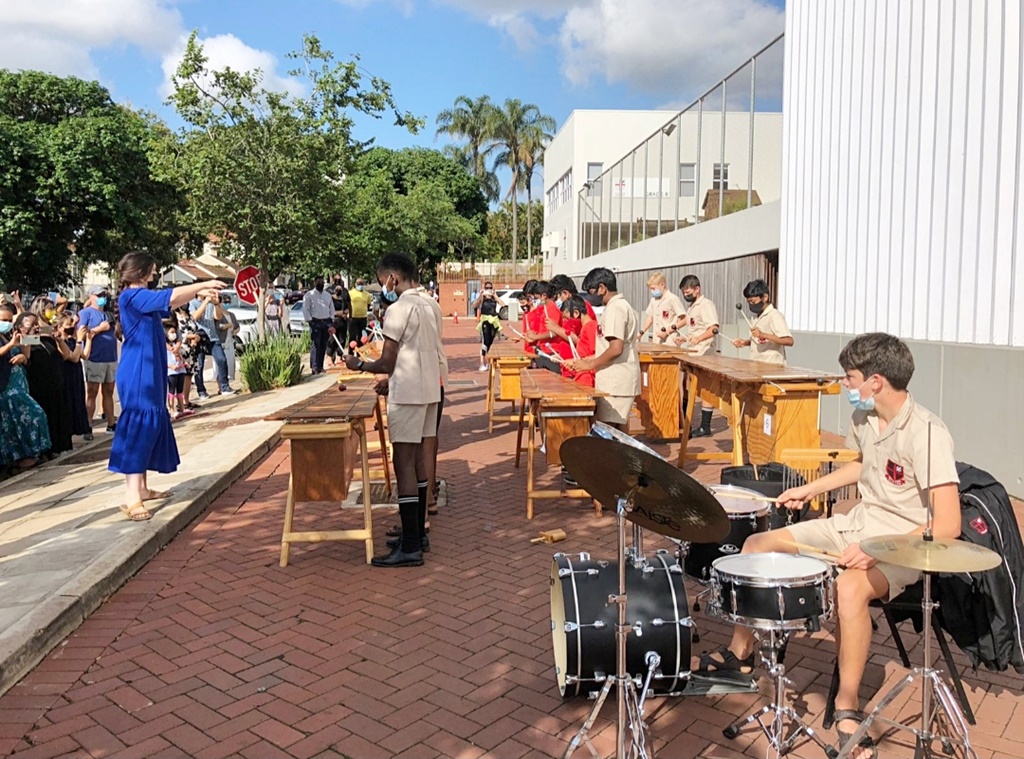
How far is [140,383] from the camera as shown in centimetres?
640

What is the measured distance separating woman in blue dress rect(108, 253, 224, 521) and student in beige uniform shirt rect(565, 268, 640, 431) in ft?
10.9

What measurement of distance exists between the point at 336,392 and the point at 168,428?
1325 millimetres

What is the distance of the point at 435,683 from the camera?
4152 millimetres

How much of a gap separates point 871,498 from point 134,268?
5133 millimetres

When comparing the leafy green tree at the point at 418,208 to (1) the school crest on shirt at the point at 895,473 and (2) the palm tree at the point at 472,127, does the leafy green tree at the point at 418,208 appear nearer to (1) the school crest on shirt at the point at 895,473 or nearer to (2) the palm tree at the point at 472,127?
(2) the palm tree at the point at 472,127

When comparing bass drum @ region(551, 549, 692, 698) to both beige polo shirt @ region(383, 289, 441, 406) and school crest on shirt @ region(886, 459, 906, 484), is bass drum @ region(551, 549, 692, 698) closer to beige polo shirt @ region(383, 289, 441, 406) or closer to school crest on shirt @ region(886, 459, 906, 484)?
school crest on shirt @ region(886, 459, 906, 484)

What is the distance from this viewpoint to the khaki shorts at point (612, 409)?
7.24 m

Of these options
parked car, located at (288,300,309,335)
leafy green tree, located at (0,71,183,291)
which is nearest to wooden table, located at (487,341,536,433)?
parked car, located at (288,300,309,335)

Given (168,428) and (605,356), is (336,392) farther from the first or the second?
(605,356)

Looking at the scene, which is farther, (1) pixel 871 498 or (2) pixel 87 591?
(2) pixel 87 591

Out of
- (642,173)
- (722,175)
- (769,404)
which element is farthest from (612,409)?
(642,173)

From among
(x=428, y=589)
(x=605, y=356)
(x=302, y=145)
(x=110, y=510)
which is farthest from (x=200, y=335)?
(x=428, y=589)

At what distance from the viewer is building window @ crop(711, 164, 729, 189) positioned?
15.4 meters

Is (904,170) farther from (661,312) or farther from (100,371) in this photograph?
(100,371)
